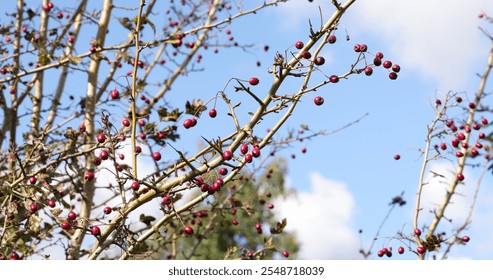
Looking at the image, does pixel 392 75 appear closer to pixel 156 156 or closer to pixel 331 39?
pixel 331 39

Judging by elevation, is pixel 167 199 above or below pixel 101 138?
below

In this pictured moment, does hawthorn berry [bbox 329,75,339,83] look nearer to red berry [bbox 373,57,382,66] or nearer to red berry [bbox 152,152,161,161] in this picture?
red berry [bbox 373,57,382,66]

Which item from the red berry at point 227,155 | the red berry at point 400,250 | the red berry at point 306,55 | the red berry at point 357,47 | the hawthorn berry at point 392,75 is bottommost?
the red berry at point 227,155

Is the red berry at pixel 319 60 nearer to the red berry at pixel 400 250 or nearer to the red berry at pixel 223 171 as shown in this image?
the red berry at pixel 223 171

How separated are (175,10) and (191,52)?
668 millimetres

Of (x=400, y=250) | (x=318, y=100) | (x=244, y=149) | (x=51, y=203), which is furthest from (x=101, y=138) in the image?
(x=400, y=250)

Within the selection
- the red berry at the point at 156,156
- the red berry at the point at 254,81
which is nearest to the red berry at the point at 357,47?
the red berry at the point at 254,81

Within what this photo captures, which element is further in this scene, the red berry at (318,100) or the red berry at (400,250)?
the red berry at (400,250)
